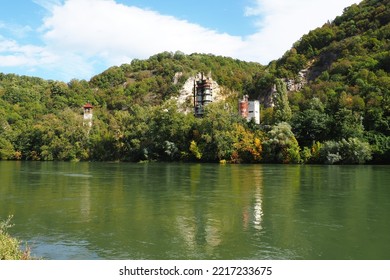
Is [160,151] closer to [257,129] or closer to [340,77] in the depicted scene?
[257,129]

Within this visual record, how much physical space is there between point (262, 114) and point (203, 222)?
75509 millimetres

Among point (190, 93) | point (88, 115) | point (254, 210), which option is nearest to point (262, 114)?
point (88, 115)

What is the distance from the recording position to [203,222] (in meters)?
19.3

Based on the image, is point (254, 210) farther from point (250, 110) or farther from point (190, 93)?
Answer: point (190, 93)

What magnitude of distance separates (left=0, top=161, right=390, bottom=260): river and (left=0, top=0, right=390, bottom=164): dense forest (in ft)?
124

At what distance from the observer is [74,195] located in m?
28.6

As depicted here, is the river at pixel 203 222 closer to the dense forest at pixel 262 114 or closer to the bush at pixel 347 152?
the bush at pixel 347 152

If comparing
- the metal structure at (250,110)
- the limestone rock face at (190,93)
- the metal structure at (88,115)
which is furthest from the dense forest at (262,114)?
the metal structure at (250,110)

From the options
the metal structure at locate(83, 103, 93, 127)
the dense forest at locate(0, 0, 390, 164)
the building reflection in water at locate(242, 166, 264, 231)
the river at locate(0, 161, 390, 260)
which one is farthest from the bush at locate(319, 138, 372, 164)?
the metal structure at locate(83, 103, 93, 127)

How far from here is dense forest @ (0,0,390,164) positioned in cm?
6838

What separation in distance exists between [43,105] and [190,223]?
125245mm

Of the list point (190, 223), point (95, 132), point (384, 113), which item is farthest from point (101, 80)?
point (190, 223)

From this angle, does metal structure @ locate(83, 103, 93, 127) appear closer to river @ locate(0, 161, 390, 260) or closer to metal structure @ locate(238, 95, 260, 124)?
metal structure @ locate(238, 95, 260, 124)

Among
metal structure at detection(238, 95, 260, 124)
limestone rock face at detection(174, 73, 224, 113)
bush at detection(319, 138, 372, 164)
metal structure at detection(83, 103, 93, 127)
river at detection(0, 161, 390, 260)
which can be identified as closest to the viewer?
river at detection(0, 161, 390, 260)
